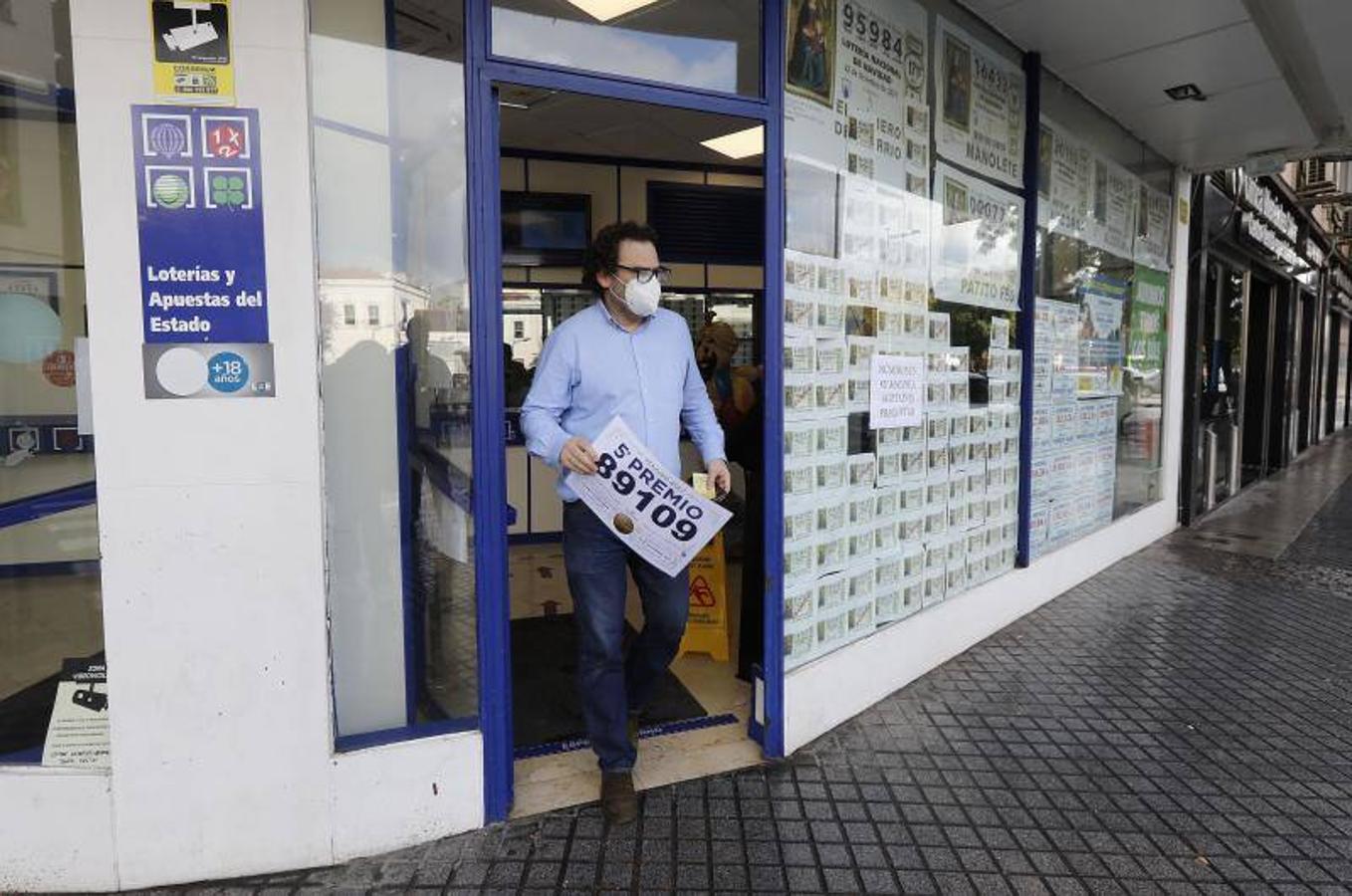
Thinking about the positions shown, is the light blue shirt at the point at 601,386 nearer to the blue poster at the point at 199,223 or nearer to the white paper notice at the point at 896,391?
the blue poster at the point at 199,223

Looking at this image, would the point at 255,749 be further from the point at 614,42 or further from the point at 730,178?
the point at 730,178

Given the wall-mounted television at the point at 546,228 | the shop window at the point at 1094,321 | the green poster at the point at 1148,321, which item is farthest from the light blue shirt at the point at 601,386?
the green poster at the point at 1148,321

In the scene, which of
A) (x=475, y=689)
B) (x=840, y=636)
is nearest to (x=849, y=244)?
(x=840, y=636)

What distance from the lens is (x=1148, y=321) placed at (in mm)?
7152

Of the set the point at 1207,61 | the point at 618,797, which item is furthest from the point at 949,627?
the point at 1207,61

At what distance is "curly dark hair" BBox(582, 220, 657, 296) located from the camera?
9.37ft

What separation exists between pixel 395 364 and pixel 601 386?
2.15 feet

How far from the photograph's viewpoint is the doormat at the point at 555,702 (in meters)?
3.43

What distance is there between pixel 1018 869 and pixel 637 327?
2.13 metres

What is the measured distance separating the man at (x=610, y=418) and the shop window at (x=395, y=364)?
0.33 metres

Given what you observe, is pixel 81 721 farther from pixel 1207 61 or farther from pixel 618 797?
pixel 1207 61

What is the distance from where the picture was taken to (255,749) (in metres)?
2.50

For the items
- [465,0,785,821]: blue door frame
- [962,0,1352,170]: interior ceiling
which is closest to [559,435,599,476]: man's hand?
[465,0,785,821]: blue door frame

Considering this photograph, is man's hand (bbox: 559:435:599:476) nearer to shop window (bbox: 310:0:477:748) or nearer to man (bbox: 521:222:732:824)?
man (bbox: 521:222:732:824)
